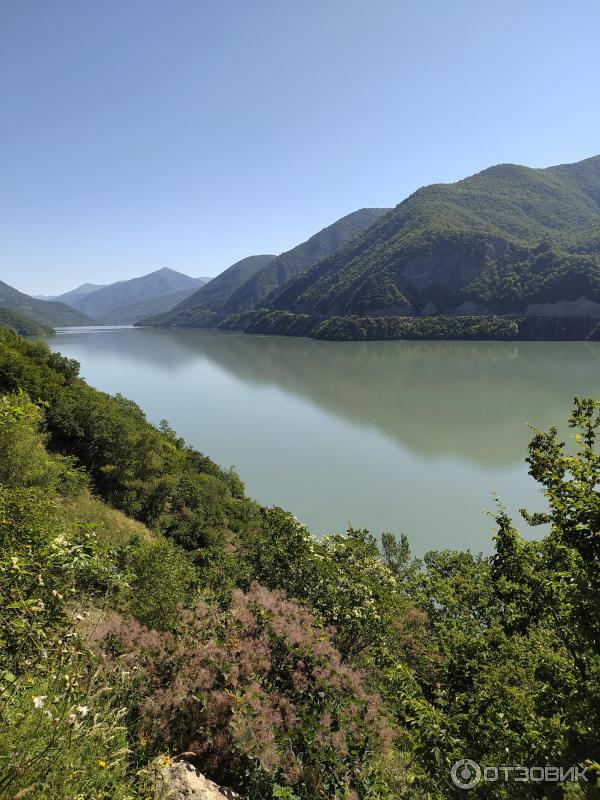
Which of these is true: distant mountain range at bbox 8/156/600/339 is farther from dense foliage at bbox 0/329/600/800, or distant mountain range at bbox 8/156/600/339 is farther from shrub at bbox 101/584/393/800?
shrub at bbox 101/584/393/800

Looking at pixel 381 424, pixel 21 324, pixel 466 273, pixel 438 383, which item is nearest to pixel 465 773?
pixel 381 424

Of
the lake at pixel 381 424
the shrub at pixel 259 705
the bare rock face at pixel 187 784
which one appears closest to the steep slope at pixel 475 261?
the lake at pixel 381 424

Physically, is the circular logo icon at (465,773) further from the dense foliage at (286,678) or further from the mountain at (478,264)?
the mountain at (478,264)

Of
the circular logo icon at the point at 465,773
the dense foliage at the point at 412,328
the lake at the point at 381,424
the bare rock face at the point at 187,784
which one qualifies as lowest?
the lake at the point at 381,424

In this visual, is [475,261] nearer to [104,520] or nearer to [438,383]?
[438,383]

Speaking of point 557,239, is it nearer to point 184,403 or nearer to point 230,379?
point 230,379

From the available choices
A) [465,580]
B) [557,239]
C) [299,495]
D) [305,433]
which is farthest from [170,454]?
[557,239]
